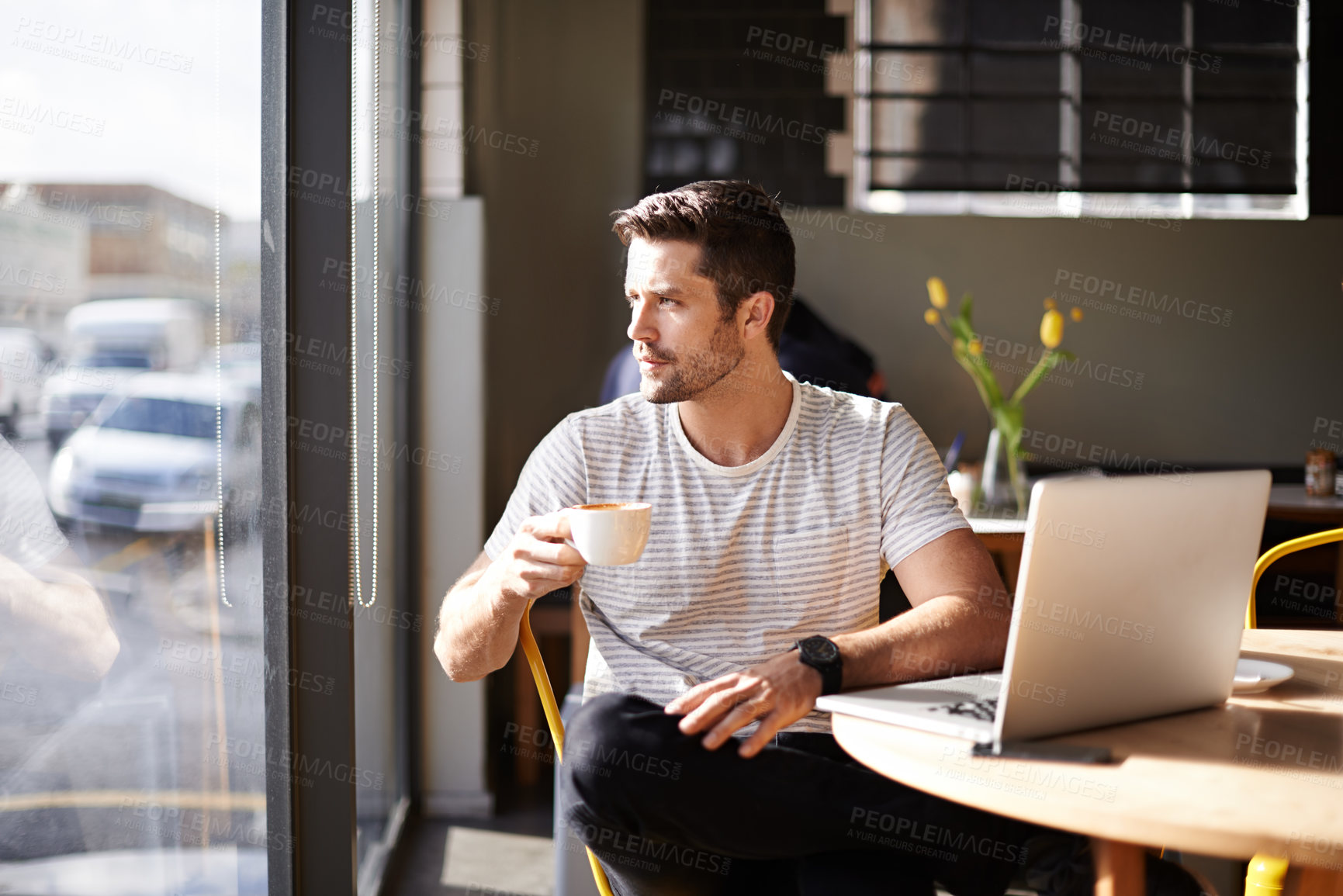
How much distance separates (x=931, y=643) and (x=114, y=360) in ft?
3.39

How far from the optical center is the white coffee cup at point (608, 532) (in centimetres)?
125

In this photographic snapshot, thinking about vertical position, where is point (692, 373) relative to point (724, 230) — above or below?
below

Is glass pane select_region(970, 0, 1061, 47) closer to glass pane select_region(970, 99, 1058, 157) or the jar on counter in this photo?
glass pane select_region(970, 99, 1058, 157)

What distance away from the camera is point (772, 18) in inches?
160

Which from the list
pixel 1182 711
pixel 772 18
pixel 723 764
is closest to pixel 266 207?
pixel 723 764

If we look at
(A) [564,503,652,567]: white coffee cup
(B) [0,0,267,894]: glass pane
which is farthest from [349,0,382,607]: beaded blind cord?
(A) [564,503,652,567]: white coffee cup

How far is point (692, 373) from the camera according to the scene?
66.6 inches

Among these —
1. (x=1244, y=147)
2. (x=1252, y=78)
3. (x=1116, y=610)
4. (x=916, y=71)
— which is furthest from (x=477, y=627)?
(x=1252, y=78)

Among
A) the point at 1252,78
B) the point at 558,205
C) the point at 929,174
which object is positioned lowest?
the point at 558,205

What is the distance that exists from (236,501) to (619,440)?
1.89 ft

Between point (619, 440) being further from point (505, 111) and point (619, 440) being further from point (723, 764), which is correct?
point (505, 111)

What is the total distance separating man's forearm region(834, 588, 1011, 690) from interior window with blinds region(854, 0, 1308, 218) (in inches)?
114

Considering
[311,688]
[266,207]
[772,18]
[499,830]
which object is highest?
[772,18]

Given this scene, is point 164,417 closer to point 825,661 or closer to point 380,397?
point 825,661
